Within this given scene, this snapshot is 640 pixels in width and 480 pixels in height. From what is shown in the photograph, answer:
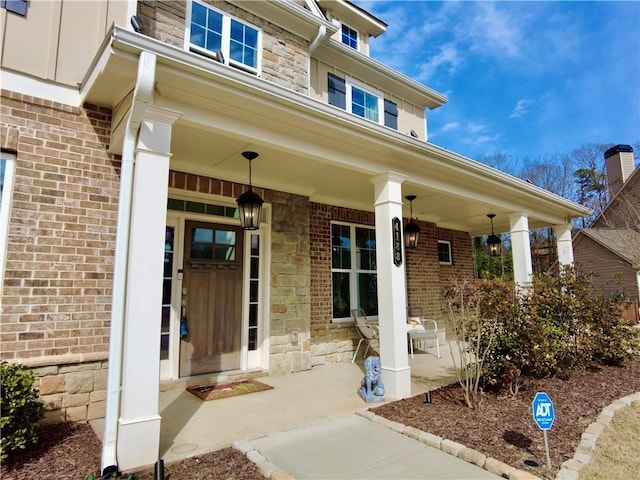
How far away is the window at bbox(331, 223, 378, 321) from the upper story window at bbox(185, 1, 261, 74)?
122 inches

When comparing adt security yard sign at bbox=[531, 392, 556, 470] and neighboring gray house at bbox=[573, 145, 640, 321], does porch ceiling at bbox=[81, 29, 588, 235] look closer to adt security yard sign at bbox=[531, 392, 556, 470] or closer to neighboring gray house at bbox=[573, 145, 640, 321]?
adt security yard sign at bbox=[531, 392, 556, 470]

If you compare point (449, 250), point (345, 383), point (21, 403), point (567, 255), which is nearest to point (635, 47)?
point (567, 255)

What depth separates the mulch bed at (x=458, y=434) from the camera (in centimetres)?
262

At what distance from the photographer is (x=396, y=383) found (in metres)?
4.37

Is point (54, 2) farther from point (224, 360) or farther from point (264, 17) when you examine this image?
point (224, 360)

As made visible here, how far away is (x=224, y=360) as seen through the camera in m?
5.18

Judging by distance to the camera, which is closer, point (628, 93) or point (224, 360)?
point (224, 360)

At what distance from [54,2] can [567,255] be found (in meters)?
A: 9.95

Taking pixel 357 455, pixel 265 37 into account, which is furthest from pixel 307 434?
pixel 265 37

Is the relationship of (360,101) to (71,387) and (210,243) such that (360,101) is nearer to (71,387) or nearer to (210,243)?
(210,243)

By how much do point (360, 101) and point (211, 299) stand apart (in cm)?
540

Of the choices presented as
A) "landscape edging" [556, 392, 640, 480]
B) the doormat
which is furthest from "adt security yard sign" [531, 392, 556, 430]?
the doormat

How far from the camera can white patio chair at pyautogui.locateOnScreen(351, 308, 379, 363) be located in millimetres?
6254

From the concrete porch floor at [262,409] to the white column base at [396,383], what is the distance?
257 millimetres
